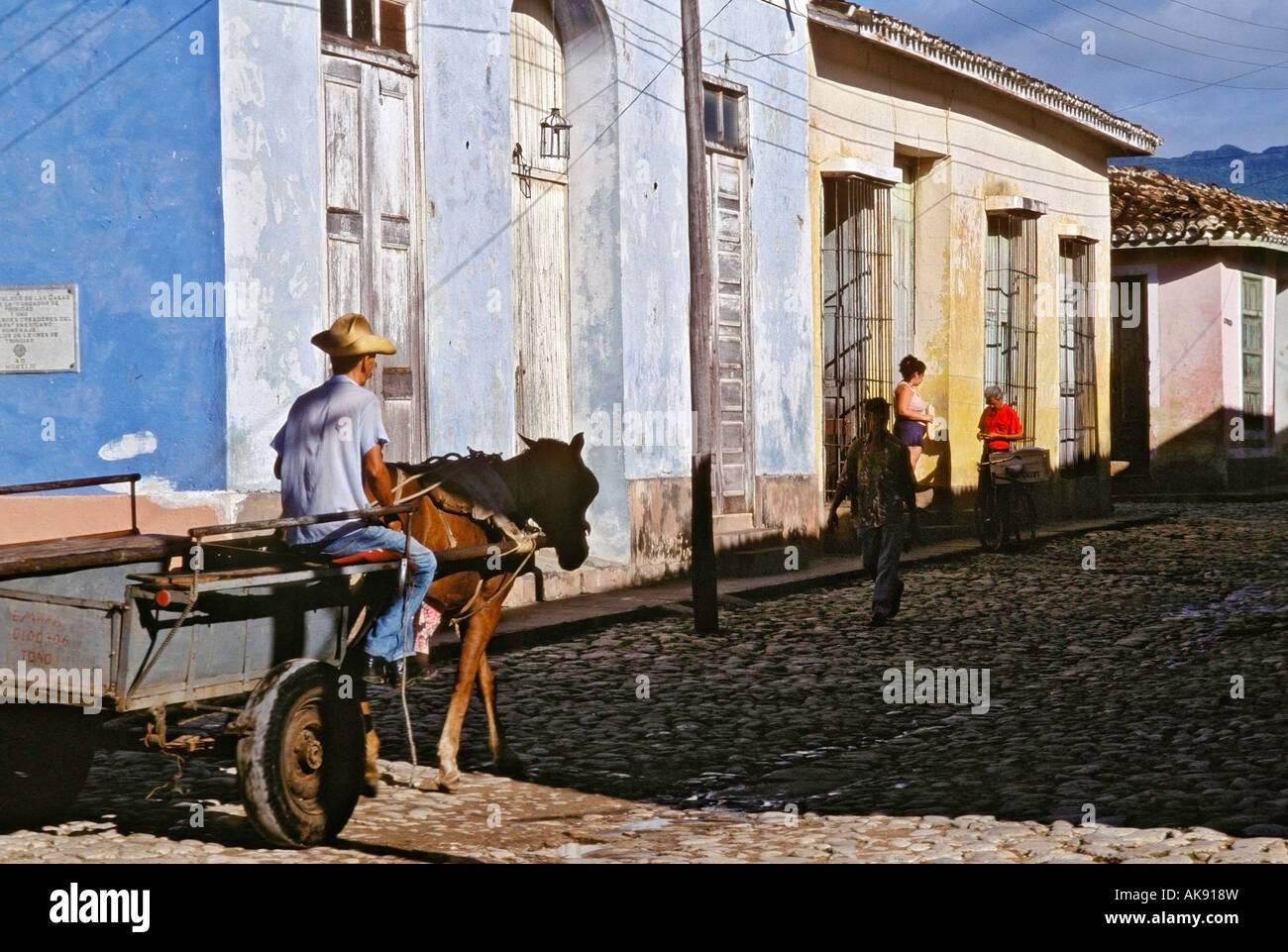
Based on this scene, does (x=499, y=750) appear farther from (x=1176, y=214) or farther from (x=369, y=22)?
(x=1176, y=214)

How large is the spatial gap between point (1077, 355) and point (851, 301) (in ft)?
20.1

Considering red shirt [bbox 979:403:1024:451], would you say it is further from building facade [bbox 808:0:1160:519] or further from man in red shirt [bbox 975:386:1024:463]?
building facade [bbox 808:0:1160:519]

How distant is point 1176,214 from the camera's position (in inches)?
1001

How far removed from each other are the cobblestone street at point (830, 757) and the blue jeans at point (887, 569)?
0.24 m

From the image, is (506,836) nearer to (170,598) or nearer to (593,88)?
(170,598)

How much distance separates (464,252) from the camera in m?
11.7

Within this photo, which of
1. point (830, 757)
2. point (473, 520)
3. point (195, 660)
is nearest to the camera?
point (195, 660)

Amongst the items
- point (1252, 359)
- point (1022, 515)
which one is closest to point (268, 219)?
point (1022, 515)

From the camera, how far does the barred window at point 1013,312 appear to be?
64.3 ft

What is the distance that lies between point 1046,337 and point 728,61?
7.78 m

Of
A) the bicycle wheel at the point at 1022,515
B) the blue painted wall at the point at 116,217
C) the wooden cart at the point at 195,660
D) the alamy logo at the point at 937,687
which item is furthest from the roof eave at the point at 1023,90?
the wooden cart at the point at 195,660

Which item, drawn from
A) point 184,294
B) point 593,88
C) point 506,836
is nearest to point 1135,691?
point 506,836

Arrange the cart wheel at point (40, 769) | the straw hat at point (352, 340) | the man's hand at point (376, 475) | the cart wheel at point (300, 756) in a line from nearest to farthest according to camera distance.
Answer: the cart wheel at point (300, 756) < the cart wheel at point (40, 769) < the man's hand at point (376, 475) < the straw hat at point (352, 340)
